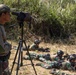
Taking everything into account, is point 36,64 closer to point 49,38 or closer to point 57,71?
point 57,71

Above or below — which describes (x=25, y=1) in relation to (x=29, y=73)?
above

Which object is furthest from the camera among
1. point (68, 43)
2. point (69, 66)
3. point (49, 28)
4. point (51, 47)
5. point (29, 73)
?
point (49, 28)

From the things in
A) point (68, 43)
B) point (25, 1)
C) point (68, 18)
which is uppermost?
point (25, 1)

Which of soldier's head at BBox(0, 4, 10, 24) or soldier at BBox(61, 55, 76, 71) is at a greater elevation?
soldier's head at BBox(0, 4, 10, 24)

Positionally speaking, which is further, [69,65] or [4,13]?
[69,65]

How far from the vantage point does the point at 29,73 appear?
18.2ft

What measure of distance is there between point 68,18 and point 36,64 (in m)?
3.82

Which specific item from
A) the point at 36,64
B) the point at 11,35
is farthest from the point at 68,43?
the point at 36,64

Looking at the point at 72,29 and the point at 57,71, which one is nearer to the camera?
the point at 57,71

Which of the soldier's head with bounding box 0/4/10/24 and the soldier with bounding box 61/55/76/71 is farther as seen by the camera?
the soldier with bounding box 61/55/76/71

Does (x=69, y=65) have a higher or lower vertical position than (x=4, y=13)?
lower

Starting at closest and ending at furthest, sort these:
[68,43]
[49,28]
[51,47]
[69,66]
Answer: [69,66]
[51,47]
[68,43]
[49,28]

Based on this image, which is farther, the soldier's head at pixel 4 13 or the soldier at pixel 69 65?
the soldier at pixel 69 65

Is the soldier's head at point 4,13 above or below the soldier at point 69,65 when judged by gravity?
above
